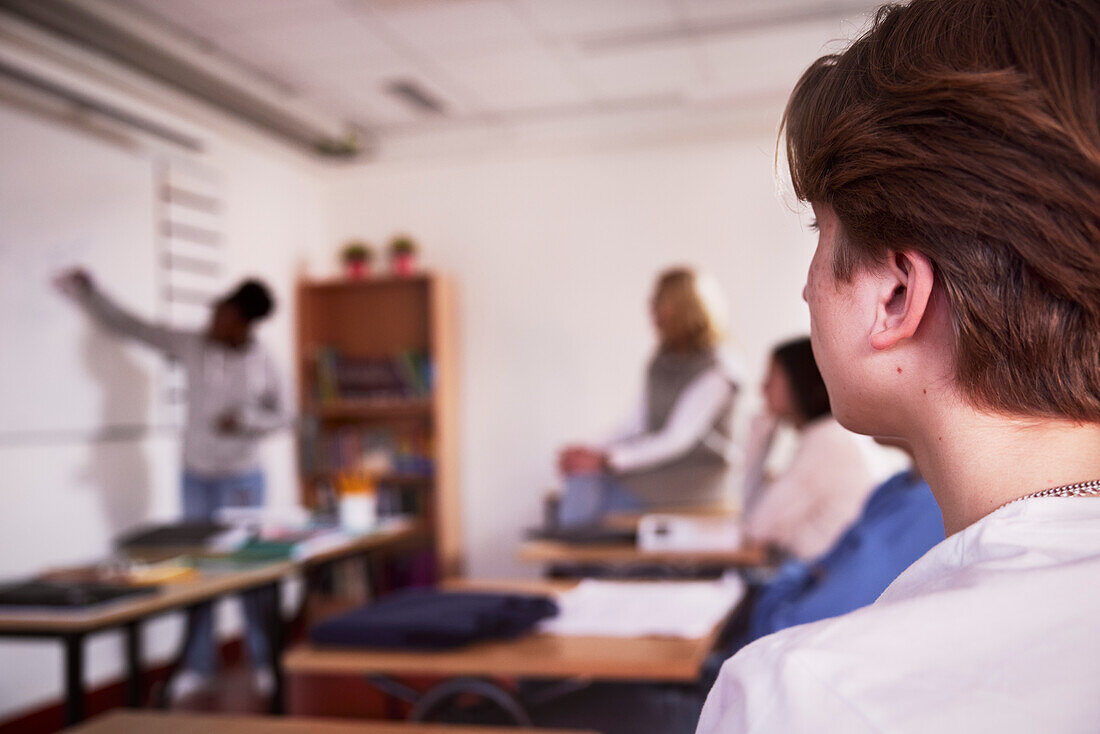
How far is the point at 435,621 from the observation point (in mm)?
1611

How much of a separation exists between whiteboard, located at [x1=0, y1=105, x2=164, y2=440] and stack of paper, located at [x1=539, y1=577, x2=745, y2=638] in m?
2.80

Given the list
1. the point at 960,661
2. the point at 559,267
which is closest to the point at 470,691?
the point at 960,661

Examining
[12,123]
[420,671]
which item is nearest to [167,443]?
[12,123]

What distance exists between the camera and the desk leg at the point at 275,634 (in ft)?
10.1

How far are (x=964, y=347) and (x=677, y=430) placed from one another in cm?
311

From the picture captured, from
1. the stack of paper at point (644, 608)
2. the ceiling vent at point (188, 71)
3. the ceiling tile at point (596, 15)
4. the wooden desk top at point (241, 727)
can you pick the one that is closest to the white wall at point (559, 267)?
the ceiling vent at point (188, 71)

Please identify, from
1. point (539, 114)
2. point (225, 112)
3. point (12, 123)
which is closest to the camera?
point (12, 123)

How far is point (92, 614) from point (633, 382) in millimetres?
3988

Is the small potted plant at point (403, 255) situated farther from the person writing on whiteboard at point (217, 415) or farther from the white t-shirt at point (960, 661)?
the white t-shirt at point (960, 661)

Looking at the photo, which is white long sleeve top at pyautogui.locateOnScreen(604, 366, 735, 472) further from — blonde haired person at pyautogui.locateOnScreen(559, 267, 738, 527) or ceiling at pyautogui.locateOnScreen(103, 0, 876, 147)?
ceiling at pyautogui.locateOnScreen(103, 0, 876, 147)

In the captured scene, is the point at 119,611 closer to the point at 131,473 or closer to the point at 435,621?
the point at 435,621

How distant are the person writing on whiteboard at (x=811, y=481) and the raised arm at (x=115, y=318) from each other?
9.57ft

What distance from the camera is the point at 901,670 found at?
1.45 ft

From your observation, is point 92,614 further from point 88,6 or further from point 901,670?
point 88,6
